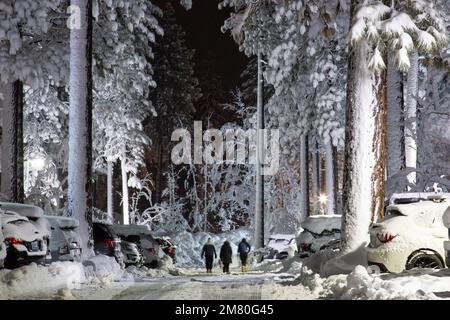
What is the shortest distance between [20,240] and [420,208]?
24.8ft

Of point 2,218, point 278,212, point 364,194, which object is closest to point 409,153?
point 364,194

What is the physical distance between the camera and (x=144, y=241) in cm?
2536

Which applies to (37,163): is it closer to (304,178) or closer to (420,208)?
(304,178)

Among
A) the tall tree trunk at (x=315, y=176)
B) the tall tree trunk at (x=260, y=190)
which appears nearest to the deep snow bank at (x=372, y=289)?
the tall tree trunk at (x=260, y=190)

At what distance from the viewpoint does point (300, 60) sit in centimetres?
3014

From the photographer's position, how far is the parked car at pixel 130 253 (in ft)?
77.6

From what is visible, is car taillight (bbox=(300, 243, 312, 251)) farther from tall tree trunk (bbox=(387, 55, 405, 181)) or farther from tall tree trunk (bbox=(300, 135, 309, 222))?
tall tree trunk (bbox=(300, 135, 309, 222))

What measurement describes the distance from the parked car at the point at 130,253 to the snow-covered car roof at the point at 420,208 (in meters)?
10.2

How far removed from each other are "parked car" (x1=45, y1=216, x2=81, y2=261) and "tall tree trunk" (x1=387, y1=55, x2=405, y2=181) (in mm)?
11377

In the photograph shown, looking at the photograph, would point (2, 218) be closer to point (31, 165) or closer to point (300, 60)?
point (300, 60)

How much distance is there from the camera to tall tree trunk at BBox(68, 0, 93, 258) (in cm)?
2142

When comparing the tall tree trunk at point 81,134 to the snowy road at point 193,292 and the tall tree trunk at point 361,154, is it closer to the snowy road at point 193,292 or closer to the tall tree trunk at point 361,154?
the snowy road at point 193,292

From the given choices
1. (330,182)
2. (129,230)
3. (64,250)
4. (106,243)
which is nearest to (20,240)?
(64,250)
